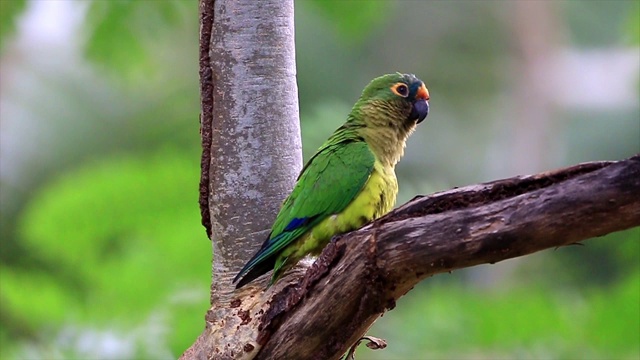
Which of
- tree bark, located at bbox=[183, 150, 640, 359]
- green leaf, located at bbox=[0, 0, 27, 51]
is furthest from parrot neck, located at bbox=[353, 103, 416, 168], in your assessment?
green leaf, located at bbox=[0, 0, 27, 51]

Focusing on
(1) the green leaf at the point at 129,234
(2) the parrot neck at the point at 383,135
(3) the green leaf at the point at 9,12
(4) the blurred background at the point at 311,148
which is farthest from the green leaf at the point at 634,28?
(3) the green leaf at the point at 9,12

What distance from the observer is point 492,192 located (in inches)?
93.4

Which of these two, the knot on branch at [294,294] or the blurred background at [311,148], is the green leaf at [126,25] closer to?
the blurred background at [311,148]

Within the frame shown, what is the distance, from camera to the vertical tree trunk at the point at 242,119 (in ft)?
10.6

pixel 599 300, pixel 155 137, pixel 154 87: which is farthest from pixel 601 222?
pixel 154 87

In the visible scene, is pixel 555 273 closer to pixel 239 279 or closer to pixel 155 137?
pixel 155 137

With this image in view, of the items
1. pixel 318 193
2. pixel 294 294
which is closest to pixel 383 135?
pixel 318 193

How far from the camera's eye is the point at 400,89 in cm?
391

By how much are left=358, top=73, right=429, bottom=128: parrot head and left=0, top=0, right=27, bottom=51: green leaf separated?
1.83m

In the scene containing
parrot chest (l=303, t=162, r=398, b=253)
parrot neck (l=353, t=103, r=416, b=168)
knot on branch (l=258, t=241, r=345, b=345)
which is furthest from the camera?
parrot neck (l=353, t=103, r=416, b=168)

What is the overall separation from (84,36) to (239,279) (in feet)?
7.27

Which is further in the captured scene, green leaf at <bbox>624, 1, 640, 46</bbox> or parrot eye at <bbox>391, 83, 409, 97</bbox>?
green leaf at <bbox>624, 1, 640, 46</bbox>

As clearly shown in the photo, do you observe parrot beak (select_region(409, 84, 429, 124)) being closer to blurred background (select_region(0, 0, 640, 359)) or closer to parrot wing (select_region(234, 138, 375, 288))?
parrot wing (select_region(234, 138, 375, 288))

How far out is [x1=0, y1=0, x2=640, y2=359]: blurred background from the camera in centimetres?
434
